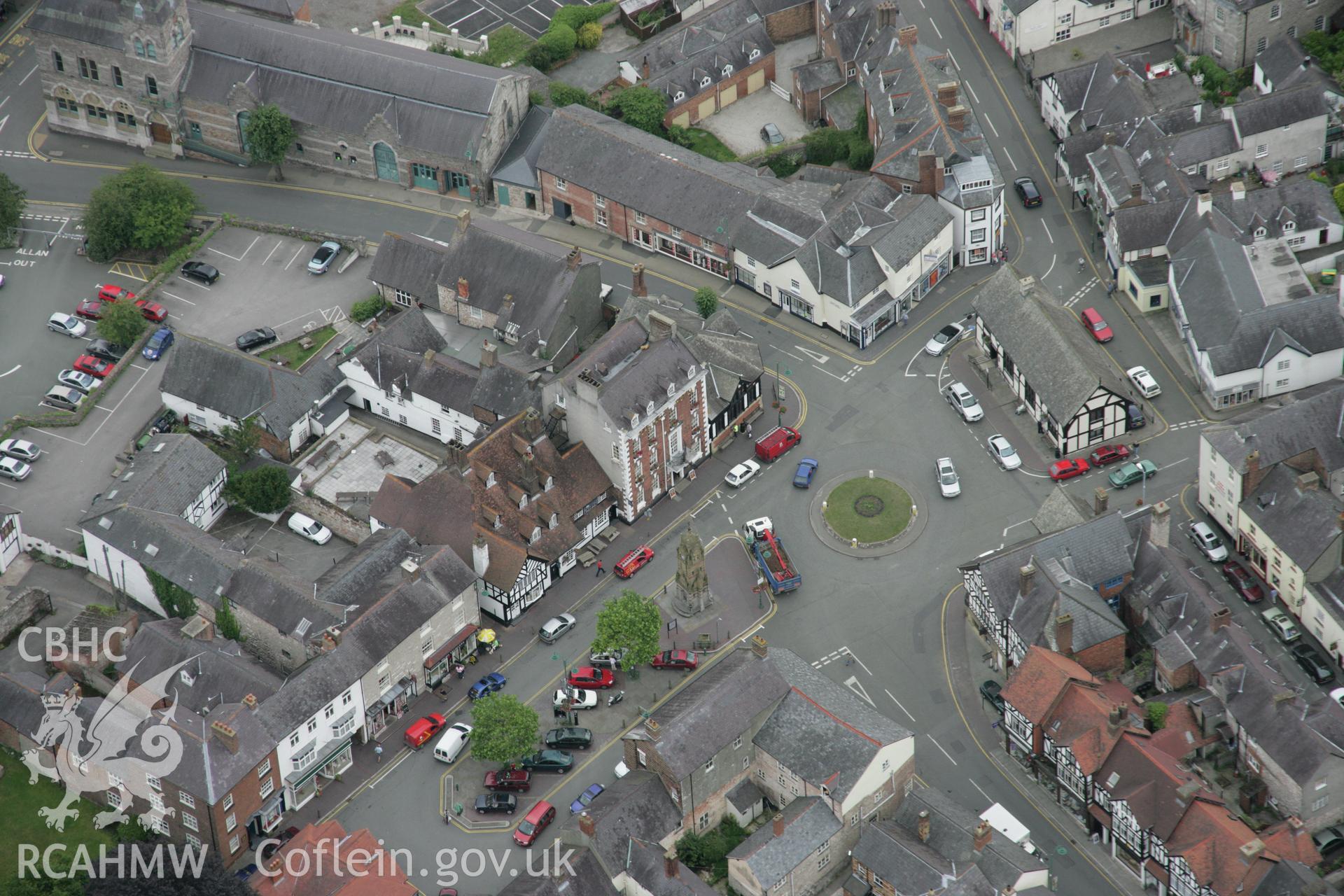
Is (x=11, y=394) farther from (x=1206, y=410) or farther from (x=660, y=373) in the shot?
(x=1206, y=410)

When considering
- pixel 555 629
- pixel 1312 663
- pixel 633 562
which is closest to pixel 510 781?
pixel 555 629

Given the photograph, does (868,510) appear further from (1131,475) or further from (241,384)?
(241,384)

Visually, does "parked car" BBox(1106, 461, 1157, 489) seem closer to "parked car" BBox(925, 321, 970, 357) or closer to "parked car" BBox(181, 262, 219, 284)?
"parked car" BBox(925, 321, 970, 357)

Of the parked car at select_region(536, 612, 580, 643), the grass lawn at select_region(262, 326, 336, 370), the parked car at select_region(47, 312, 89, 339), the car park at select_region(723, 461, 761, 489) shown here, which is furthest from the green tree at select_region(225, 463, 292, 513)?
the car park at select_region(723, 461, 761, 489)

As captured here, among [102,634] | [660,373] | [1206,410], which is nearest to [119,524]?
[102,634]

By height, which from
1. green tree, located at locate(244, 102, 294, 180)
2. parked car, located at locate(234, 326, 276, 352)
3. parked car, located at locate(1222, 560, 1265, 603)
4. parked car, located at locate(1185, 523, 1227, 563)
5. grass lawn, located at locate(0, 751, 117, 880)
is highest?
green tree, located at locate(244, 102, 294, 180)

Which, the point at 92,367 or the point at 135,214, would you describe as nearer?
the point at 92,367

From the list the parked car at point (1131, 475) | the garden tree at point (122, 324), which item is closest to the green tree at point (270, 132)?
the garden tree at point (122, 324)
